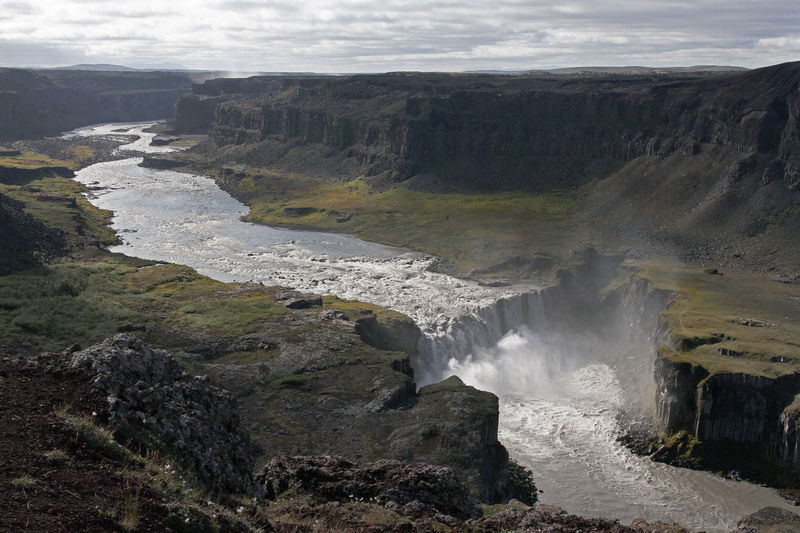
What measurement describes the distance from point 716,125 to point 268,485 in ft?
391

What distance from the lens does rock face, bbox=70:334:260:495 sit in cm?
2083

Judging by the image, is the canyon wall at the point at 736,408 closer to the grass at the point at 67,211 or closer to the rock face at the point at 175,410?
the rock face at the point at 175,410

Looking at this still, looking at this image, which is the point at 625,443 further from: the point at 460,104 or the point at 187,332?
the point at 460,104

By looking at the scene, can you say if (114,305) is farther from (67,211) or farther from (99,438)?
(67,211)

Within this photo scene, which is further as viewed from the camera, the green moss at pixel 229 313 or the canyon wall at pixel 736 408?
the green moss at pixel 229 313

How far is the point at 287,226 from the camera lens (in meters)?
132

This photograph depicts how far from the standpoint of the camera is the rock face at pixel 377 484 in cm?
2605

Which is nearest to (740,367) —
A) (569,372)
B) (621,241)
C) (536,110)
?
(569,372)

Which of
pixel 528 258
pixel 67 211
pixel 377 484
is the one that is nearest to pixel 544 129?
pixel 528 258

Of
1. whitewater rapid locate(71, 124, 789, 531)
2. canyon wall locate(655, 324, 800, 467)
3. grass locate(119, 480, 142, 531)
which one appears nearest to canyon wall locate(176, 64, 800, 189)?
whitewater rapid locate(71, 124, 789, 531)

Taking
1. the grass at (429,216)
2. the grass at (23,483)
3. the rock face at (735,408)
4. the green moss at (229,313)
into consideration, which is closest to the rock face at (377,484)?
the grass at (23,483)

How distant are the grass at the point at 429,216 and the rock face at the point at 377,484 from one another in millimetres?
72931

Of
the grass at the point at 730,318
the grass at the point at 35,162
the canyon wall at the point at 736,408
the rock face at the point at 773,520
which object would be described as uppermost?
the grass at the point at 35,162

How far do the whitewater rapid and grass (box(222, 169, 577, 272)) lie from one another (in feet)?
17.6
